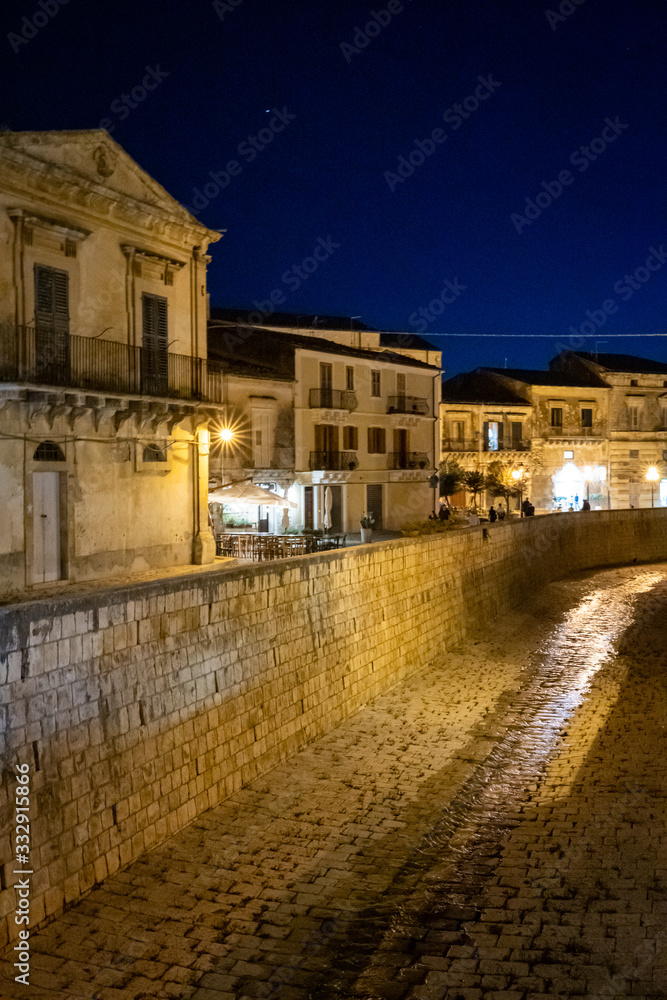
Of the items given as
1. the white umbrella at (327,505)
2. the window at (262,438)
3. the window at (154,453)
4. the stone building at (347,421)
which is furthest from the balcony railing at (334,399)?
the window at (154,453)

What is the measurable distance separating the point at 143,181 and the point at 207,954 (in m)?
17.0

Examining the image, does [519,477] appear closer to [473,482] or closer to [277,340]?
[473,482]

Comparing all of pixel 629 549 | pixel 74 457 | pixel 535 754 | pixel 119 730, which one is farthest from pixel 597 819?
pixel 629 549

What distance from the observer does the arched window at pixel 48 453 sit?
17531mm

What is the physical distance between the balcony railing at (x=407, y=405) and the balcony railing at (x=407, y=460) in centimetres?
183

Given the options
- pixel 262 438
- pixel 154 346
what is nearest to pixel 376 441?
pixel 262 438

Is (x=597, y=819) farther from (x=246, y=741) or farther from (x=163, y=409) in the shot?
(x=163, y=409)

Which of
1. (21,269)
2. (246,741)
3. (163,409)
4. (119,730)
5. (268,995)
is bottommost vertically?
(268,995)

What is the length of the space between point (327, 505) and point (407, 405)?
7.38m

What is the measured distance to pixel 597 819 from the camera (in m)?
11.5

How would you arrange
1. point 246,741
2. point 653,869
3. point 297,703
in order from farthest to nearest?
point 297,703 < point 246,741 < point 653,869

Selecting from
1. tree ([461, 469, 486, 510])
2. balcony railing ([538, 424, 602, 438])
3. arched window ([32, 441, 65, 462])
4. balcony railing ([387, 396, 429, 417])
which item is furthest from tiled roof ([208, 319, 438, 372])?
balcony railing ([538, 424, 602, 438])

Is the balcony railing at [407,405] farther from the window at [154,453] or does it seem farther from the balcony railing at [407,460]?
the window at [154,453]

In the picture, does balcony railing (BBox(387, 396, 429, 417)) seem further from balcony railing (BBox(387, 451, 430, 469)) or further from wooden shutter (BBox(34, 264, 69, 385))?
wooden shutter (BBox(34, 264, 69, 385))
